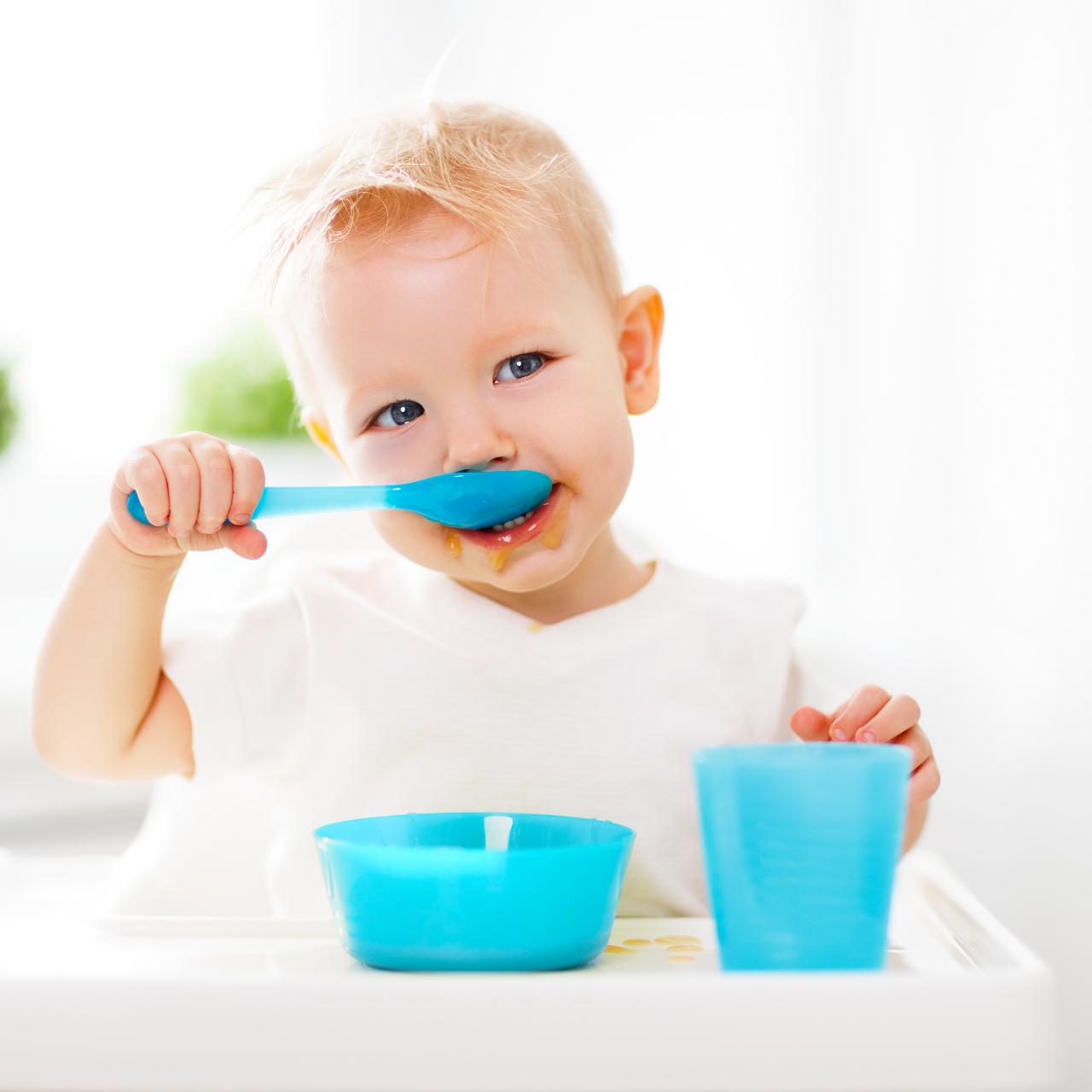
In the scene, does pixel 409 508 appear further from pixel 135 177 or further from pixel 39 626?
pixel 135 177

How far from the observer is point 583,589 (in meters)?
0.85

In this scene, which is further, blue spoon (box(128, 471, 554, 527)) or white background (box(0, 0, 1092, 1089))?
white background (box(0, 0, 1092, 1089))

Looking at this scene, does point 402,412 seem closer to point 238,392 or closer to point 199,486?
point 199,486

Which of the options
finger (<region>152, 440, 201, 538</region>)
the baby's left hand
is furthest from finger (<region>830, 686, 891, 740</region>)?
finger (<region>152, 440, 201, 538</region>)

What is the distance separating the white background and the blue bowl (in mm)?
454

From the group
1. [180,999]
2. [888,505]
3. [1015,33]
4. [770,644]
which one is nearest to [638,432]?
[888,505]

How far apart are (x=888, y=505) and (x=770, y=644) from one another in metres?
0.66

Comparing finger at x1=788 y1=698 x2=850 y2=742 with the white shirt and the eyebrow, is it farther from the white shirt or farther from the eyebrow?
the eyebrow

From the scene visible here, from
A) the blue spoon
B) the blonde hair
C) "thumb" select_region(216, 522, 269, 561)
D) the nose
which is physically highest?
the blonde hair

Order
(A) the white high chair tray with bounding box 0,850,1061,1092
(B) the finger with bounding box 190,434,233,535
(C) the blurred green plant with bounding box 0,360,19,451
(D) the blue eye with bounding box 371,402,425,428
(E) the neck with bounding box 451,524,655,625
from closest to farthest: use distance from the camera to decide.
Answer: (A) the white high chair tray with bounding box 0,850,1061,1092 → (B) the finger with bounding box 190,434,233,535 → (D) the blue eye with bounding box 371,402,425,428 → (E) the neck with bounding box 451,524,655,625 → (C) the blurred green plant with bounding box 0,360,19,451

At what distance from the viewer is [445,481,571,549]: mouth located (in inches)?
28.7

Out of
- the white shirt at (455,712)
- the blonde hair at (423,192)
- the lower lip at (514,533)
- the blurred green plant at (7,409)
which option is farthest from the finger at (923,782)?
the blurred green plant at (7,409)

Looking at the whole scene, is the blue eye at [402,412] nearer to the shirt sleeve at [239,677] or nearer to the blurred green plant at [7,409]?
the shirt sleeve at [239,677]

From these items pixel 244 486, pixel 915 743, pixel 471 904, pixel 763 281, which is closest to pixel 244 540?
pixel 244 486
